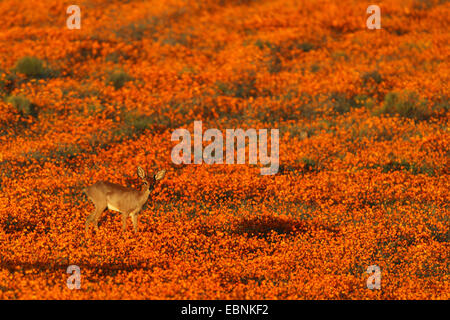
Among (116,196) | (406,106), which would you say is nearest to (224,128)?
(406,106)

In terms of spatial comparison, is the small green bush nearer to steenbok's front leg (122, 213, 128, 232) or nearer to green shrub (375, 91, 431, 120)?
green shrub (375, 91, 431, 120)

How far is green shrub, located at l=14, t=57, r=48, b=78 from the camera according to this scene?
18.7 metres

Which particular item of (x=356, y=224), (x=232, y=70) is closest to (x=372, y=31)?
(x=232, y=70)

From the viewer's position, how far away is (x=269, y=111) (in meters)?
16.8

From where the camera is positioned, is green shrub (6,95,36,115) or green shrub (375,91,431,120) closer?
green shrub (6,95,36,115)

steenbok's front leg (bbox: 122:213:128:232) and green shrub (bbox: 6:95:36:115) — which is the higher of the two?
green shrub (bbox: 6:95:36:115)

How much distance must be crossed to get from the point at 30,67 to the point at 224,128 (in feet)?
26.3

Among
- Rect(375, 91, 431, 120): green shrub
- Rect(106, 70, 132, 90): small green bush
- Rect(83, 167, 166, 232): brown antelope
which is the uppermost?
Rect(106, 70, 132, 90): small green bush

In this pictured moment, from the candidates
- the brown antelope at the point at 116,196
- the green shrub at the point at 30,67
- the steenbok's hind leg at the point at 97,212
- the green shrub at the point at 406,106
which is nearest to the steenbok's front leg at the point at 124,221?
the brown antelope at the point at 116,196

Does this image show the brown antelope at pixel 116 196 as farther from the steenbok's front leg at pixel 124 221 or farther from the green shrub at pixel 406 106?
the green shrub at pixel 406 106

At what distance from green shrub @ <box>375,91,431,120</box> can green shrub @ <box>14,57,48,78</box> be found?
1202 cm

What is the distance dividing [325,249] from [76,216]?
4.53 metres

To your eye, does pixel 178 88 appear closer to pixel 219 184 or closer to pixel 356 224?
pixel 219 184

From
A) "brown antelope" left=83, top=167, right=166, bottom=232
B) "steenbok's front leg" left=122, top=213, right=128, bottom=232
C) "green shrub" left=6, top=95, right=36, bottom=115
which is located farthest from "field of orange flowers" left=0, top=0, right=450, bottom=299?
"brown antelope" left=83, top=167, right=166, bottom=232
